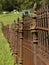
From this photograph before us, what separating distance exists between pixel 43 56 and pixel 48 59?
306 millimetres

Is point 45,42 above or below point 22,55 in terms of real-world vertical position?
above

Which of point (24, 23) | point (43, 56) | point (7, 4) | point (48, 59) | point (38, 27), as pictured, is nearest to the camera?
point (48, 59)

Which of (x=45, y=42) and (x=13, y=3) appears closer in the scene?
(x=45, y=42)

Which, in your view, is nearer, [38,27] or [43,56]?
[43,56]

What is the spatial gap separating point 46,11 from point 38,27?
0.64 meters

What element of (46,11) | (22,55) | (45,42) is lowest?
(22,55)

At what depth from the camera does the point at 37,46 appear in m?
5.36

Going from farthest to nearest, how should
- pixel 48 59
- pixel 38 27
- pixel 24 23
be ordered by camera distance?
1. pixel 24 23
2. pixel 38 27
3. pixel 48 59

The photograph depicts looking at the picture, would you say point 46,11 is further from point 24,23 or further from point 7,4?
point 7,4

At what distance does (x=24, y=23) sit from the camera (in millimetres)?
7578

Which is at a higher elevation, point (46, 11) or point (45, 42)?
point (46, 11)

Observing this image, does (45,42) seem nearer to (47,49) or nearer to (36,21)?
(47,49)

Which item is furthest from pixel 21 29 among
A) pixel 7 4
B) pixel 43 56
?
pixel 7 4

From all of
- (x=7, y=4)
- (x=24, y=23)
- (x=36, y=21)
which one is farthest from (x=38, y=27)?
(x=7, y=4)
